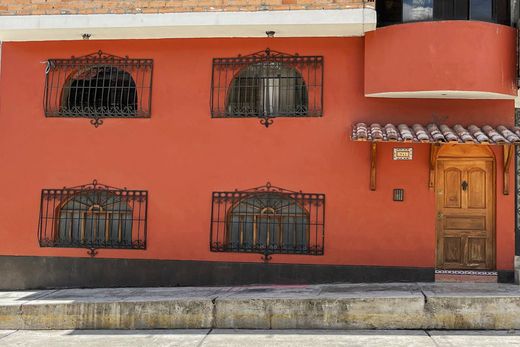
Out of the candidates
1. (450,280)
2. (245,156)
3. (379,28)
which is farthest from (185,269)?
(379,28)

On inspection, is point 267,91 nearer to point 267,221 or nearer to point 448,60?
point 267,221

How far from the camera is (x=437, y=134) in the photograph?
24.6 ft

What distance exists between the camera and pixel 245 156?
28.4ft

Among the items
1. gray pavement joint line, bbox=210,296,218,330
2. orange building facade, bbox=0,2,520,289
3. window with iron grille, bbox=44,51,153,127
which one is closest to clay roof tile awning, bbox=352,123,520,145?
orange building facade, bbox=0,2,520,289

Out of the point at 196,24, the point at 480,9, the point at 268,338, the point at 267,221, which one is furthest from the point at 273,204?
the point at 480,9

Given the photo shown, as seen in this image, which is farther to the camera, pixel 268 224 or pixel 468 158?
pixel 268 224

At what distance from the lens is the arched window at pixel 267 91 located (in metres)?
8.68

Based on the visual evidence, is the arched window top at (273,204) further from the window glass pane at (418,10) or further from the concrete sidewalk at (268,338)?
the window glass pane at (418,10)

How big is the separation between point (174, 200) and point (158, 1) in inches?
133

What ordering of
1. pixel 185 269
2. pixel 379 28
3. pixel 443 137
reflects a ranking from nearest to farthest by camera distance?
1. pixel 443 137
2. pixel 379 28
3. pixel 185 269

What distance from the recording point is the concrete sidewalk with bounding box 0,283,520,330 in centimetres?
678

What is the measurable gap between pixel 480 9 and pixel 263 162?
168 inches

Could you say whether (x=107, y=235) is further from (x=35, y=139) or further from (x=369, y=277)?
(x=369, y=277)

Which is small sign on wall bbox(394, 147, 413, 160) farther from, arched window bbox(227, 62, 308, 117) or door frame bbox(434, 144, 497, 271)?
arched window bbox(227, 62, 308, 117)
